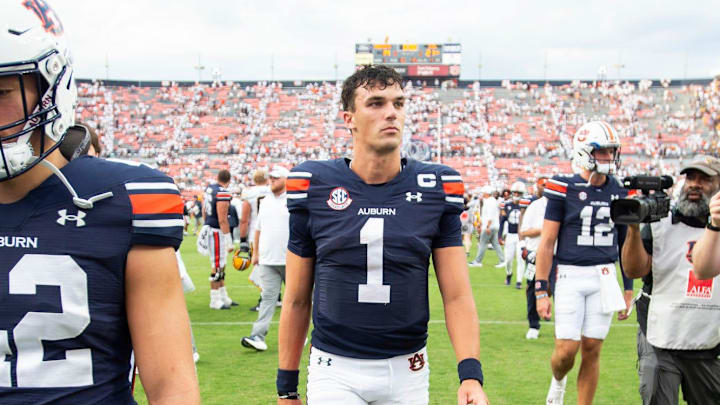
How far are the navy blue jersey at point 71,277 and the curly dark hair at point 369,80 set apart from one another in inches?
69.0

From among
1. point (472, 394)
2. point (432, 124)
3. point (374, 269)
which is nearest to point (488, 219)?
point (374, 269)

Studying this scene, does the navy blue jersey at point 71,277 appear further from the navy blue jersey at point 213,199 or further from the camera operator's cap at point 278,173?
the navy blue jersey at point 213,199

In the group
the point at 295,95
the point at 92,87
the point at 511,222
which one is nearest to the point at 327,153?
the point at 295,95

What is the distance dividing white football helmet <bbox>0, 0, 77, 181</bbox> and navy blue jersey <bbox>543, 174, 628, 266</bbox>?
504 cm

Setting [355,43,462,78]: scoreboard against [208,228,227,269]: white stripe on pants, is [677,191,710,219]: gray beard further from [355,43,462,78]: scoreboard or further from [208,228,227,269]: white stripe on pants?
[355,43,462,78]: scoreboard

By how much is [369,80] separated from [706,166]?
2.15 metres

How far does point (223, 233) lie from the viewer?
38.3 feet

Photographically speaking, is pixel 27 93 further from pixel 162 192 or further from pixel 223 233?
pixel 223 233

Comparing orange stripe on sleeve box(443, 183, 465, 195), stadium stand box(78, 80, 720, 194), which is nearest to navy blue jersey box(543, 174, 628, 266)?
orange stripe on sleeve box(443, 183, 465, 195)

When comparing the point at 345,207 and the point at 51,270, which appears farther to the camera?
the point at 345,207

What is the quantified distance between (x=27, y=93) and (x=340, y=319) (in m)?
1.90

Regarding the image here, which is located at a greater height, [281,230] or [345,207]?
[345,207]

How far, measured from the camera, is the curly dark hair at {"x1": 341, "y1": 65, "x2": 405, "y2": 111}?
3441mm

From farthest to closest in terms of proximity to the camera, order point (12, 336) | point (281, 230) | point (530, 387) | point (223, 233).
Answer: point (223, 233), point (281, 230), point (530, 387), point (12, 336)
